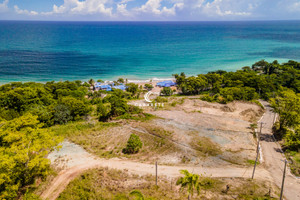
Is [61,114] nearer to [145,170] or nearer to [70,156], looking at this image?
[70,156]

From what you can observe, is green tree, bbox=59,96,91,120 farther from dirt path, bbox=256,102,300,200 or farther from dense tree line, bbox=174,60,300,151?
dirt path, bbox=256,102,300,200

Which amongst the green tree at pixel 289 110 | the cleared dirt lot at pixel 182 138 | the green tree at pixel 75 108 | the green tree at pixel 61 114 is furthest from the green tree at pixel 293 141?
the green tree at pixel 61 114

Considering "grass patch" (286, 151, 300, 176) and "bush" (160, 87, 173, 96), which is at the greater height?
"bush" (160, 87, 173, 96)

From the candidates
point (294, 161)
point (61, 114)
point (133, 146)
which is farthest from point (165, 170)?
point (61, 114)

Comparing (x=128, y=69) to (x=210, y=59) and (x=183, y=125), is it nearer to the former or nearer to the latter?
(x=210, y=59)

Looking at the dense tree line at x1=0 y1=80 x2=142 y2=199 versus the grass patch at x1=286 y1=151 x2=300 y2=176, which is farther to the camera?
the grass patch at x1=286 y1=151 x2=300 y2=176

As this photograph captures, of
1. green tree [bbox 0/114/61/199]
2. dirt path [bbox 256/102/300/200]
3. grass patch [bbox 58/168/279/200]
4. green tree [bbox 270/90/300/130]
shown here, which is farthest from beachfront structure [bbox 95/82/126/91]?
green tree [bbox 270/90/300/130]

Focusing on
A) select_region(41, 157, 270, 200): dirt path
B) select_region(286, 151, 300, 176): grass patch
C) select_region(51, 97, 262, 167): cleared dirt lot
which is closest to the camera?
select_region(41, 157, 270, 200): dirt path

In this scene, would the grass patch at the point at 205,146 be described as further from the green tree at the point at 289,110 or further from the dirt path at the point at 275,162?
the green tree at the point at 289,110
